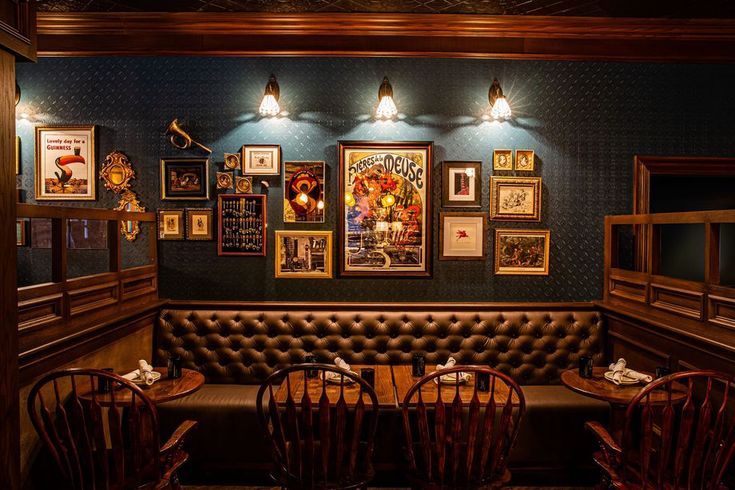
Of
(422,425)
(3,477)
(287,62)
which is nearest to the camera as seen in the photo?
(3,477)

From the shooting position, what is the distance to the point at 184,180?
13.4 ft

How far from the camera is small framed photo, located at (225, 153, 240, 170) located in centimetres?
404

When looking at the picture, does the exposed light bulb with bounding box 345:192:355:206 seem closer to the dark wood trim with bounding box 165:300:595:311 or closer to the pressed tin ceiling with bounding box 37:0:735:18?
the dark wood trim with bounding box 165:300:595:311

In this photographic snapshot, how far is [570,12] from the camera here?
378 cm

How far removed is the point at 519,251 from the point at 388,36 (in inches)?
84.8

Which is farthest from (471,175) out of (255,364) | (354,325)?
(255,364)

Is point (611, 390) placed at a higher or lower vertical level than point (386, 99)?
lower

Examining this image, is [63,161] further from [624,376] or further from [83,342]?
[624,376]

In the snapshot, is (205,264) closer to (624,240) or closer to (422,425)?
(422,425)

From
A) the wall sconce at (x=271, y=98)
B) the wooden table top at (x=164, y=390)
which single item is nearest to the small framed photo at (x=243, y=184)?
the wall sconce at (x=271, y=98)

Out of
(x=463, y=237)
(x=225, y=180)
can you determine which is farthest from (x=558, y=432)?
(x=225, y=180)

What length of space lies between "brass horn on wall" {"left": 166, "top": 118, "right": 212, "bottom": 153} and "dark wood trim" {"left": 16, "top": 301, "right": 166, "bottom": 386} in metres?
1.35

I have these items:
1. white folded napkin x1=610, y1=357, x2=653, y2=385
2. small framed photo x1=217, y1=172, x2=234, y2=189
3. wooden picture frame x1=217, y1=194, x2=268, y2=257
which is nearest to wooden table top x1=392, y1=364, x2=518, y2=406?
white folded napkin x1=610, y1=357, x2=653, y2=385

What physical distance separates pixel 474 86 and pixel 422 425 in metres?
2.99
